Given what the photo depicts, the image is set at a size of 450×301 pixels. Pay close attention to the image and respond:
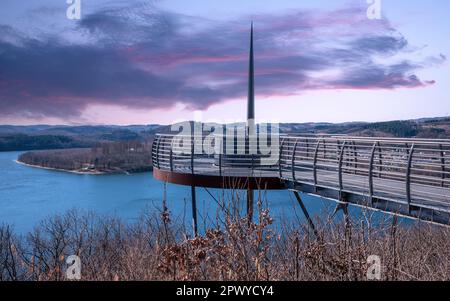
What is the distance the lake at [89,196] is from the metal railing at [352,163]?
40.1ft

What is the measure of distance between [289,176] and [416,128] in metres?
8.79

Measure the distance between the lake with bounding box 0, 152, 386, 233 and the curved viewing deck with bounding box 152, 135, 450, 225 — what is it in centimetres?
1229

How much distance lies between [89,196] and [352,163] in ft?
121

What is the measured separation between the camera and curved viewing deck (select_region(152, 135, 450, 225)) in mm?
7410

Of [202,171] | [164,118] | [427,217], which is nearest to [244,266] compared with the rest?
[427,217]

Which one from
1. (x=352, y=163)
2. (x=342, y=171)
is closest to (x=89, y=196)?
(x=342, y=171)

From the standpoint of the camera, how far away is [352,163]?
10.1 metres

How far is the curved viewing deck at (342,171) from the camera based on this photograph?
24.3 feet

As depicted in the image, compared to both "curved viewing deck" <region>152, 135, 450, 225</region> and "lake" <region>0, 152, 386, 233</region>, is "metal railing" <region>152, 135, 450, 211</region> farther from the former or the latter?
"lake" <region>0, 152, 386, 233</region>

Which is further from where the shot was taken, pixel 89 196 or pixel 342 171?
pixel 89 196

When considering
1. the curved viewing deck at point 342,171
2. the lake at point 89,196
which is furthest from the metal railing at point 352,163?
the lake at point 89,196

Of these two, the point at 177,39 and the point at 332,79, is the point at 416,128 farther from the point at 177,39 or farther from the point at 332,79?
the point at 177,39

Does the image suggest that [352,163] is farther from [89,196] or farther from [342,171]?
[89,196]

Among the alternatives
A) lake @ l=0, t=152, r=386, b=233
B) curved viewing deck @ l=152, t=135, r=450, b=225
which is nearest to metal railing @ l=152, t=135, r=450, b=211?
curved viewing deck @ l=152, t=135, r=450, b=225
